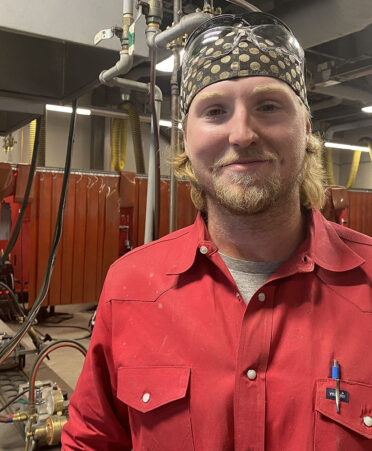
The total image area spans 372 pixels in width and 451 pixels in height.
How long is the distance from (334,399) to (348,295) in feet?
0.80

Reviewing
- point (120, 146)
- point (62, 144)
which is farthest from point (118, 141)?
point (62, 144)

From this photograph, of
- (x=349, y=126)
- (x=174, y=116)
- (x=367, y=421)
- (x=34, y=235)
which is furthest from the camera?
(x=349, y=126)

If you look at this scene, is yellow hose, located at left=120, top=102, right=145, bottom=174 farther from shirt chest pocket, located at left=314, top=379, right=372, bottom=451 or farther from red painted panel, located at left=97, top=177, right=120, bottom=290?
shirt chest pocket, located at left=314, top=379, right=372, bottom=451

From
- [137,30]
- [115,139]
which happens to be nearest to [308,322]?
[137,30]

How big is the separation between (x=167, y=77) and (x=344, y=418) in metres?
7.25

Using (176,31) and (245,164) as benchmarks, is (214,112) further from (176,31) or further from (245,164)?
(176,31)

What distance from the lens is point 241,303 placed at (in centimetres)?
108

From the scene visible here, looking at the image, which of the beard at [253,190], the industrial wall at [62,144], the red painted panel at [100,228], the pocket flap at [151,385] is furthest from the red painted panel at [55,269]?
the beard at [253,190]

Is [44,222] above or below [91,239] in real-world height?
above

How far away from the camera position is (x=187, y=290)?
1152 mm

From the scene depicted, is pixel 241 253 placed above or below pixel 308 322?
above

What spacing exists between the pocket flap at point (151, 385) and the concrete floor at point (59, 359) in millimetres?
953

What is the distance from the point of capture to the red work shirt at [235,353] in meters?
0.97

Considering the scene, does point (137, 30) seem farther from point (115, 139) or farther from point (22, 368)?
point (115, 139)
